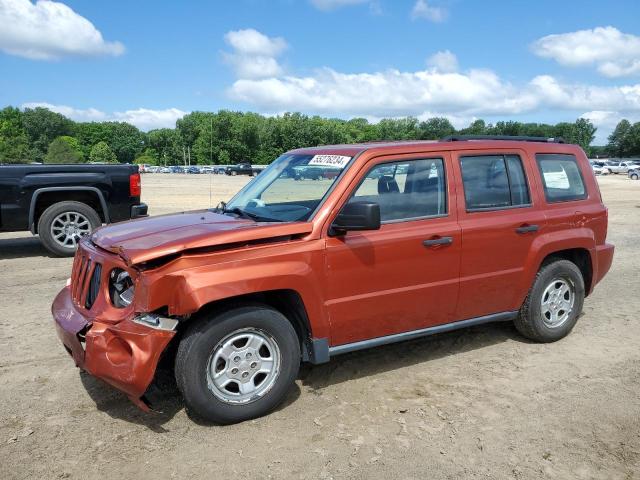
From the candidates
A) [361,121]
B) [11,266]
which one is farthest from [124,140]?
[11,266]

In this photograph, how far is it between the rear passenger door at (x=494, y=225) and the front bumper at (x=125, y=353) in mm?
2430

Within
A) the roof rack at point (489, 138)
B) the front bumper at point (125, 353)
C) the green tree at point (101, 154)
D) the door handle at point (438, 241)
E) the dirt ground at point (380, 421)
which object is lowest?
the dirt ground at point (380, 421)

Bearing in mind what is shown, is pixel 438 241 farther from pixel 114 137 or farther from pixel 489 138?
pixel 114 137

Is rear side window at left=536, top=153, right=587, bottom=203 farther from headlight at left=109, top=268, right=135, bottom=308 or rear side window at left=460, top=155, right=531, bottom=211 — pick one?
headlight at left=109, top=268, right=135, bottom=308

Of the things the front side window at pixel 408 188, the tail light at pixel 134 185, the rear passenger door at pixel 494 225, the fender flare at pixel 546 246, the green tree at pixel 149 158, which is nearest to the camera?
the front side window at pixel 408 188

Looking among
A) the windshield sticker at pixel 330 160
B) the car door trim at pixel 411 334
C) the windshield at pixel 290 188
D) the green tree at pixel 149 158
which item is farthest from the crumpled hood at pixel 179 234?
the green tree at pixel 149 158

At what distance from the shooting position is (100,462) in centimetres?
323

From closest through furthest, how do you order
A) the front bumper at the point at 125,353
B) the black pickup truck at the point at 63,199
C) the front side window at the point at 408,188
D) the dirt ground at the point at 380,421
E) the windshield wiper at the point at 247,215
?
the dirt ground at the point at 380,421 < the front bumper at the point at 125,353 < the windshield wiper at the point at 247,215 < the front side window at the point at 408,188 < the black pickup truck at the point at 63,199

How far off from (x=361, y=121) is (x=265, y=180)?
169123 millimetres

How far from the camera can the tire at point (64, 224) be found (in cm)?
901

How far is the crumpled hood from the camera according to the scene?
3424mm

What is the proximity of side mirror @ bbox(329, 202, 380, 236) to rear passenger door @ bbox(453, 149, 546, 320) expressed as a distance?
3.51ft

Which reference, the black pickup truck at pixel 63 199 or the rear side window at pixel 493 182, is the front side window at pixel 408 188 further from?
the black pickup truck at pixel 63 199

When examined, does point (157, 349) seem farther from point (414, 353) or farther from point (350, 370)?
point (414, 353)
